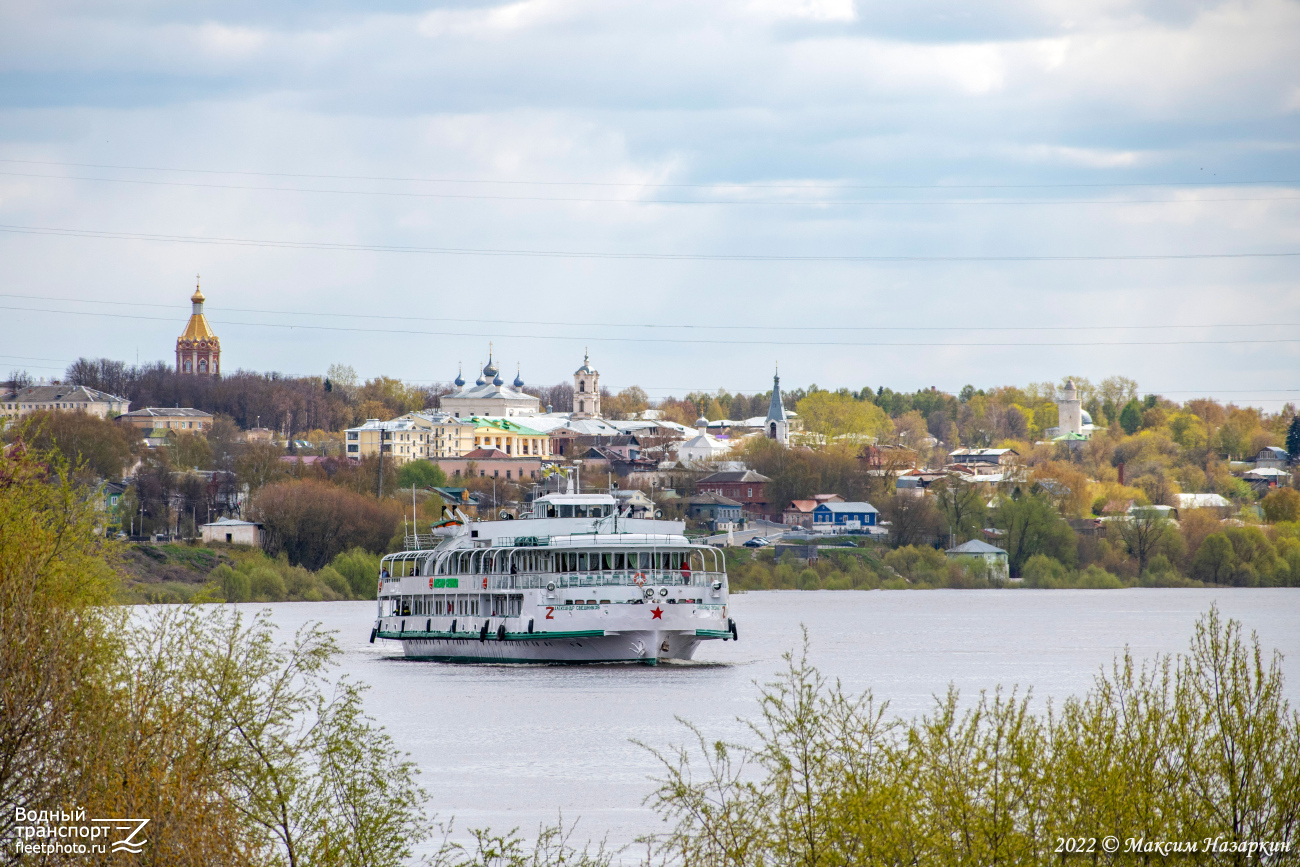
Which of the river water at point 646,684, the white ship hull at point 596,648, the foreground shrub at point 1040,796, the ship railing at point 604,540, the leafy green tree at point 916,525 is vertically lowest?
the river water at point 646,684

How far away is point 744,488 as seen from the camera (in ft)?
570

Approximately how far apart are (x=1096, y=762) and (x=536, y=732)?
25433mm

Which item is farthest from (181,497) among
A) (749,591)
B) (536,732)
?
(536,732)

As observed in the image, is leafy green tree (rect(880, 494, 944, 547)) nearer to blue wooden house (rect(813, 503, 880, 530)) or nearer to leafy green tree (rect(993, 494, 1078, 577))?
blue wooden house (rect(813, 503, 880, 530))

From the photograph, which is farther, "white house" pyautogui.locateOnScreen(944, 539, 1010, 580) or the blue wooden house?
the blue wooden house

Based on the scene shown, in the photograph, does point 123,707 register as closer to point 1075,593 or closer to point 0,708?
point 0,708

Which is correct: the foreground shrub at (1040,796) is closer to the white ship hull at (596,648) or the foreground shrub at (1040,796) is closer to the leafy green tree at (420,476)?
the white ship hull at (596,648)

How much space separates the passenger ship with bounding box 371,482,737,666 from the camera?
54.5 metres

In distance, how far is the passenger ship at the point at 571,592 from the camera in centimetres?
5453

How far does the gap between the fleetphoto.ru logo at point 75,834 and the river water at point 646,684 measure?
290 inches

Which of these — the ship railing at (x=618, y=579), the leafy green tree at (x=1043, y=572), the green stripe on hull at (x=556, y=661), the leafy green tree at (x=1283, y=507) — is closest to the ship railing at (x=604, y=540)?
the ship railing at (x=618, y=579)

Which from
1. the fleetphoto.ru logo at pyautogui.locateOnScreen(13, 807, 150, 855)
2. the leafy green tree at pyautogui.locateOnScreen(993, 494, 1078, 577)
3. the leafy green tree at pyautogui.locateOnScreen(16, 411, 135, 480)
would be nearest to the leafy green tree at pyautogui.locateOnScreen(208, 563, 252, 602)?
Answer: the leafy green tree at pyautogui.locateOnScreen(16, 411, 135, 480)

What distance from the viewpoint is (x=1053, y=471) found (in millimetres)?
169875

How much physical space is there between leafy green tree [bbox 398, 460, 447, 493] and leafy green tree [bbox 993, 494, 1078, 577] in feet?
148
